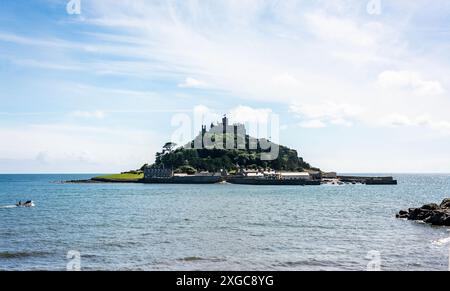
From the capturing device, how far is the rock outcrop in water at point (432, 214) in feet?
147

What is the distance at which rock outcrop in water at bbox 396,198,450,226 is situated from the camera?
44938 millimetres

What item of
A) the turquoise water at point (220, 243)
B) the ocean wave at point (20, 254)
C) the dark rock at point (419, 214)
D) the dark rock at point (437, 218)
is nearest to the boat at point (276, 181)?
the turquoise water at point (220, 243)

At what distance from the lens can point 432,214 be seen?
47.6 metres

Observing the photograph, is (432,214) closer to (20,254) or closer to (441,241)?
(441,241)

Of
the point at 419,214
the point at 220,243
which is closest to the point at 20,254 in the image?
the point at 220,243

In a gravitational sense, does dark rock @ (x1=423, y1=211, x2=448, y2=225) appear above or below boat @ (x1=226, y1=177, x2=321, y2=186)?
below

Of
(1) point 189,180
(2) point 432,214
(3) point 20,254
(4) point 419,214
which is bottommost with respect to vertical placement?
(3) point 20,254

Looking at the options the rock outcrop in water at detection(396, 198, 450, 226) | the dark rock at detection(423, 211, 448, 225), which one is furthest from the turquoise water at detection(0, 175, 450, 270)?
the rock outcrop in water at detection(396, 198, 450, 226)

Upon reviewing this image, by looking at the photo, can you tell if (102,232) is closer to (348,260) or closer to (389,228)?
(348,260)

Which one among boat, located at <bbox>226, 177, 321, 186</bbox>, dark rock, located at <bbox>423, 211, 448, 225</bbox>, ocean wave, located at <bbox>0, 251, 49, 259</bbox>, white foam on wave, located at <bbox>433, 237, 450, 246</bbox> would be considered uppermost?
boat, located at <bbox>226, 177, 321, 186</bbox>

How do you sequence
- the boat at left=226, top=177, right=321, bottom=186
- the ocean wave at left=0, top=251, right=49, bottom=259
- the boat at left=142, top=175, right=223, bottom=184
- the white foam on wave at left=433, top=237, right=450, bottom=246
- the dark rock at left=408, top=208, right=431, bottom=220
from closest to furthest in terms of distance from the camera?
the ocean wave at left=0, top=251, right=49, bottom=259 → the white foam on wave at left=433, top=237, right=450, bottom=246 → the dark rock at left=408, top=208, right=431, bottom=220 → the boat at left=226, top=177, right=321, bottom=186 → the boat at left=142, top=175, right=223, bottom=184

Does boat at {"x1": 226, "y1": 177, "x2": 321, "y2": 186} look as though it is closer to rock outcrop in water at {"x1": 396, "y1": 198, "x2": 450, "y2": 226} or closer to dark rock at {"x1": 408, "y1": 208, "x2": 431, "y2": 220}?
rock outcrop in water at {"x1": 396, "y1": 198, "x2": 450, "y2": 226}
